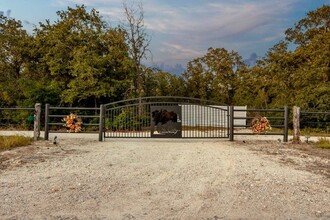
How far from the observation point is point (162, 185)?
19.3ft

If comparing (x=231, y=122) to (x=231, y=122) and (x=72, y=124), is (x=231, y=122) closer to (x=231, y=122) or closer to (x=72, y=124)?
(x=231, y=122)

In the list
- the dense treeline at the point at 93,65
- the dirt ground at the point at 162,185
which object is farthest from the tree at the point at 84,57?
the dirt ground at the point at 162,185

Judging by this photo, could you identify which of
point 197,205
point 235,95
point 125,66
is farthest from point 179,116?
point 235,95

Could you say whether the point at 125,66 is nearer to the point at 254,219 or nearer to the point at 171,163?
the point at 171,163

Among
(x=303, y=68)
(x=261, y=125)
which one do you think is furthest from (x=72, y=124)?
(x=303, y=68)

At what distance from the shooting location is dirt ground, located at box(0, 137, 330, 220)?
4516 millimetres

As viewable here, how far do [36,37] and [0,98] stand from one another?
17.3 feet

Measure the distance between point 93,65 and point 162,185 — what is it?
17133 millimetres

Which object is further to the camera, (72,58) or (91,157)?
(72,58)

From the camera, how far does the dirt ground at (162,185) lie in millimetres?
4516

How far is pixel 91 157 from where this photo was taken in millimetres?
8773

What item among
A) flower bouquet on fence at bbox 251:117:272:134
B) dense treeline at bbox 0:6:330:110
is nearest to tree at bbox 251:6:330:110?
dense treeline at bbox 0:6:330:110

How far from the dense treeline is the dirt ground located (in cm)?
1303

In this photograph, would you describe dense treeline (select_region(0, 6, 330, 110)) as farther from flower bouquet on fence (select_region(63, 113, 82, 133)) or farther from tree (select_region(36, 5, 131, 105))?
flower bouquet on fence (select_region(63, 113, 82, 133))
